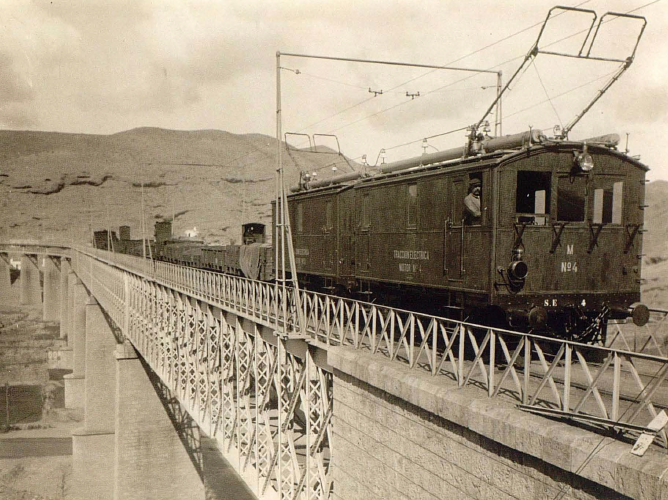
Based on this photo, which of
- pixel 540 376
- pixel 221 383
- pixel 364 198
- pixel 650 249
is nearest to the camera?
pixel 540 376

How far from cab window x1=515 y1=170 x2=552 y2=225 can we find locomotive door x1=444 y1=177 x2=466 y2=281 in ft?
3.13

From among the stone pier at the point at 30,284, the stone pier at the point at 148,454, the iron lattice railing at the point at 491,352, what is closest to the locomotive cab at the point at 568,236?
the iron lattice railing at the point at 491,352

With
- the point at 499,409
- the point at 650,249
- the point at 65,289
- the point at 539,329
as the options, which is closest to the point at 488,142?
the point at 539,329

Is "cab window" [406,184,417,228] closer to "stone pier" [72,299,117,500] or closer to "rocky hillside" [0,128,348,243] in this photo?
"stone pier" [72,299,117,500]

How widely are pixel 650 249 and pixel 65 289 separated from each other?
2382 inches

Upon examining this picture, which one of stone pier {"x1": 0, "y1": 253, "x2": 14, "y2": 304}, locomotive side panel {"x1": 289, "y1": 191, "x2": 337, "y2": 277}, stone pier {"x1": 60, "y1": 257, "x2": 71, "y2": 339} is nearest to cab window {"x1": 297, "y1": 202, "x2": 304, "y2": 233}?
locomotive side panel {"x1": 289, "y1": 191, "x2": 337, "y2": 277}

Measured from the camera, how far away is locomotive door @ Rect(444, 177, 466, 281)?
10.8 meters

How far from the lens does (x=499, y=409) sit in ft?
20.8

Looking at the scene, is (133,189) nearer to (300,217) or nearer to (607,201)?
(300,217)

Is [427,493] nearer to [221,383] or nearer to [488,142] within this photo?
[488,142]

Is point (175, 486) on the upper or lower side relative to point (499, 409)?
lower

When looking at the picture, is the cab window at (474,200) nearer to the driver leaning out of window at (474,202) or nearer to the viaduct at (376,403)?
the driver leaning out of window at (474,202)

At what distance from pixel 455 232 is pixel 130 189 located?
113416 mm

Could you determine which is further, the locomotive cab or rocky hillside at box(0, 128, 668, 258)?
rocky hillside at box(0, 128, 668, 258)
